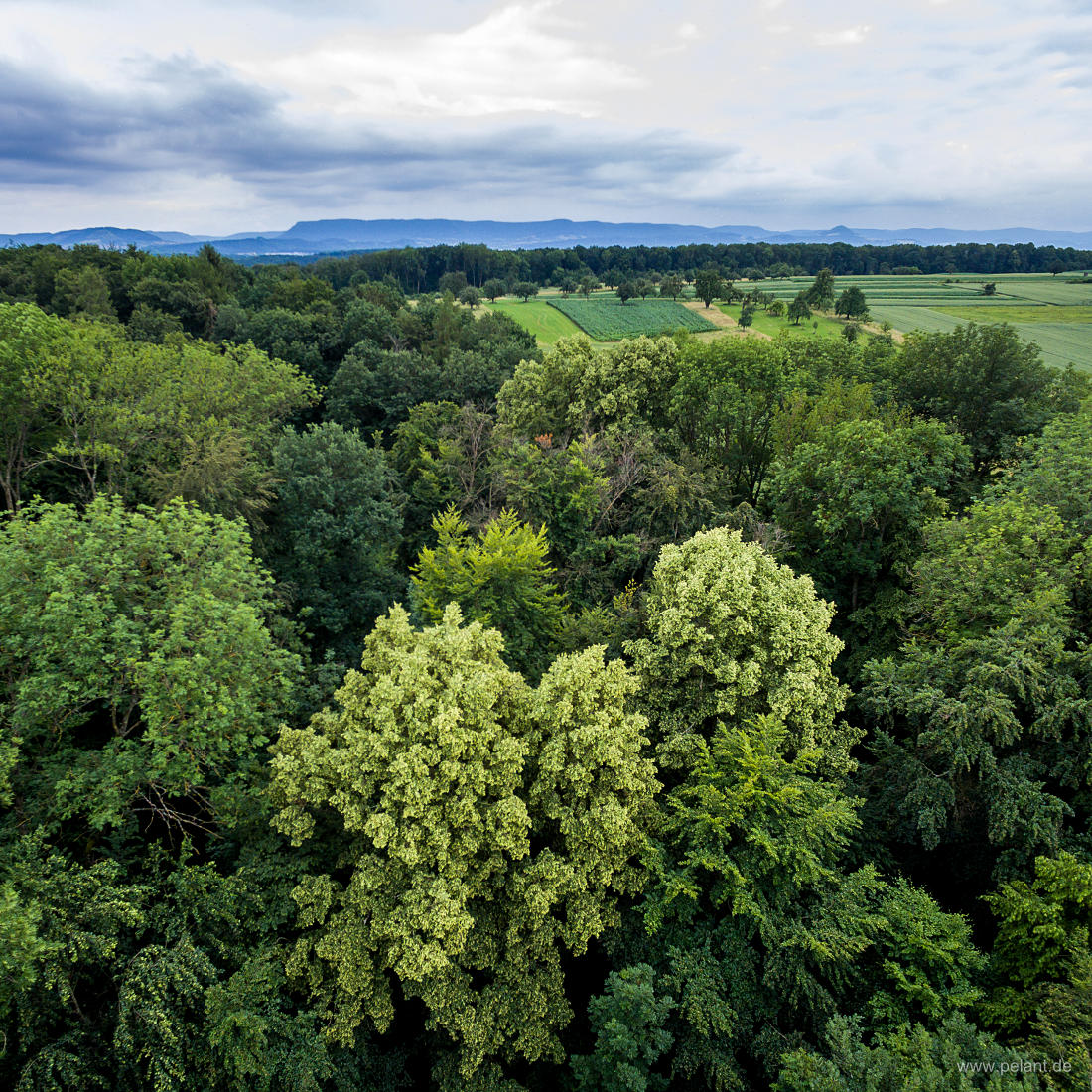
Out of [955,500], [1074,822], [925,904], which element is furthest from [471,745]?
[955,500]

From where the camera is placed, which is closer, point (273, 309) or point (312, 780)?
point (312, 780)

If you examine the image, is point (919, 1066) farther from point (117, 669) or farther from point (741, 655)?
point (117, 669)

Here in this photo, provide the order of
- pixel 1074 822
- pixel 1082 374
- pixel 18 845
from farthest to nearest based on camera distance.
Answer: pixel 1082 374
pixel 1074 822
pixel 18 845

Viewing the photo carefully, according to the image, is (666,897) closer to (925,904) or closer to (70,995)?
(925,904)

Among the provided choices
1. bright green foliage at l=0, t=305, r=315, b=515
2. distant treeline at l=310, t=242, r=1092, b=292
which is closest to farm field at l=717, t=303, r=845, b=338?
distant treeline at l=310, t=242, r=1092, b=292

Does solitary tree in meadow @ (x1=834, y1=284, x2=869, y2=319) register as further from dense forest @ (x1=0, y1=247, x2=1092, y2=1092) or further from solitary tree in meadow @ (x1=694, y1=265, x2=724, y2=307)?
dense forest @ (x1=0, y1=247, x2=1092, y2=1092)

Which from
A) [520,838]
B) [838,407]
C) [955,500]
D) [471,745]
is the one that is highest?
[838,407]

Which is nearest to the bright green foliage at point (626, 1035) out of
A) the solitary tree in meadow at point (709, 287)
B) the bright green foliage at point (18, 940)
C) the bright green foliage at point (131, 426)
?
the bright green foliage at point (18, 940)
